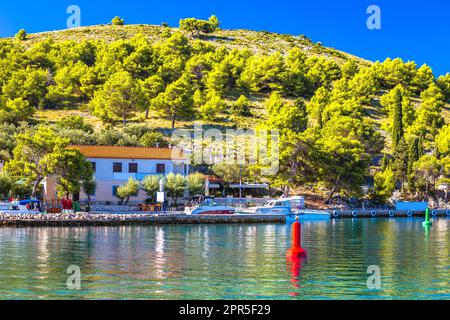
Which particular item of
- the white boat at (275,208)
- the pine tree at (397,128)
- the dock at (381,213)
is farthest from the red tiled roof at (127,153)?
the pine tree at (397,128)

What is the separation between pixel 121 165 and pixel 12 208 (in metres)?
14.8

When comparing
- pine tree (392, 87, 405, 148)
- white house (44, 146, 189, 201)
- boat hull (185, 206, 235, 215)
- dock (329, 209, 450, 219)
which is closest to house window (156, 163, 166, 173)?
white house (44, 146, 189, 201)

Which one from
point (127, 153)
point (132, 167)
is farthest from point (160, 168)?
point (127, 153)

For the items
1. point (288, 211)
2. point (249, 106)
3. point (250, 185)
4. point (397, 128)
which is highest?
point (249, 106)

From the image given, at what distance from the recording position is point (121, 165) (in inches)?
2616

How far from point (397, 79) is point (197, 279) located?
425ft

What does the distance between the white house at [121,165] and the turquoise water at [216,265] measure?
56.9 feet

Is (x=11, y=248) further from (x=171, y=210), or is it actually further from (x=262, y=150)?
(x=262, y=150)

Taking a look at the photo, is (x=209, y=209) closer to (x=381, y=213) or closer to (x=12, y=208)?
(x=12, y=208)

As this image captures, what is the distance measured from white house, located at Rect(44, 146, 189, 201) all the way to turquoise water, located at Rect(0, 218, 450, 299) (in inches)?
683

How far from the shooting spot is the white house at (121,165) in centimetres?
6569

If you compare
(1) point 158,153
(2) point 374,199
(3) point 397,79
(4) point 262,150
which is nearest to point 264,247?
(1) point 158,153

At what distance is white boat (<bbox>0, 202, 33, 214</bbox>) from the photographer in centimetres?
Result: 5363

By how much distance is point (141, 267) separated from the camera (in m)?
28.1
